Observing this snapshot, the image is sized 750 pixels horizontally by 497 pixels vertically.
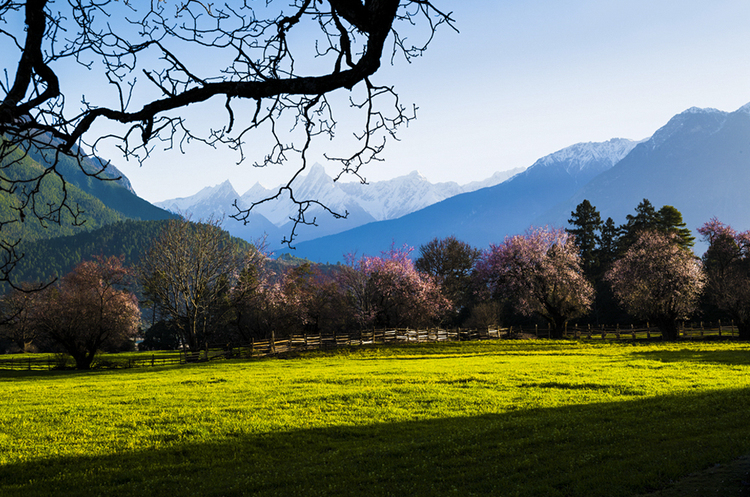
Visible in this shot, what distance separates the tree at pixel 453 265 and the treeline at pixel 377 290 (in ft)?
0.54

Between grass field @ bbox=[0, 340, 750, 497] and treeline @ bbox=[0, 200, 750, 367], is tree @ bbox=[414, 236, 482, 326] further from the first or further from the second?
grass field @ bbox=[0, 340, 750, 497]

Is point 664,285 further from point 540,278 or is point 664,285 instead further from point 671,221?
point 671,221

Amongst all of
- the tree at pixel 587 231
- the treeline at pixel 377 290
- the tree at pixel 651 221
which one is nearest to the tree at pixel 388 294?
the treeline at pixel 377 290

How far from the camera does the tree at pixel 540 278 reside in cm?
4916

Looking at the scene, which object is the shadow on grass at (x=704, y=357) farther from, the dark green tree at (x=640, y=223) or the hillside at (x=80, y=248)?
the hillside at (x=80, y=248)

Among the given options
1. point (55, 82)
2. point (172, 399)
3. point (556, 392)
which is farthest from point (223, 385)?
point (55, 82)

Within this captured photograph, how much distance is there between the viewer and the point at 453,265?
68250 millimetres

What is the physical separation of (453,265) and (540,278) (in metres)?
19.4

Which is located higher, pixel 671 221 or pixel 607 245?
pixel 671 221

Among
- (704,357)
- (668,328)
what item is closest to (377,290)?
(668,328)

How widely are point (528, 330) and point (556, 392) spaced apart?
4316 centimetres

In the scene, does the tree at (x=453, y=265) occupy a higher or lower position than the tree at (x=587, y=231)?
lower

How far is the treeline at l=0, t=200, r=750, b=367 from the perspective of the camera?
39625 millimetres

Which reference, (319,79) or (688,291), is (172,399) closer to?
(319,79)
